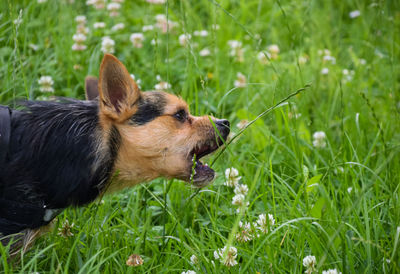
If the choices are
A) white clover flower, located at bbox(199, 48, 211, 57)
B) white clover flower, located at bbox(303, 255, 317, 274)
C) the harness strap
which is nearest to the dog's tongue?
white clover flower, located at bbox(303, 255, 317, 274)

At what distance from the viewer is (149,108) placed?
313cm

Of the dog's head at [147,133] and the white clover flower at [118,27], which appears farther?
the white clover flower at [118,27]

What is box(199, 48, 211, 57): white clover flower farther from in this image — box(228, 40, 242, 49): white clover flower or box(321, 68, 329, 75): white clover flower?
box(321, 68, 329, 75): white clover flower

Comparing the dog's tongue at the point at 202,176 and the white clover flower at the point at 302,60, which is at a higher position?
the white clover flower at the point at 302,60

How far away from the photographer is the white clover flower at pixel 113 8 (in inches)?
204

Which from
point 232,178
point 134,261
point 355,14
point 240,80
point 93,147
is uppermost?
point 355,14

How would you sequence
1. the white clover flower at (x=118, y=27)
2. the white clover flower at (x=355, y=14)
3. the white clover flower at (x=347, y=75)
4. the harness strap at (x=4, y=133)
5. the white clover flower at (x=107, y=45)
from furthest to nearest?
1. the white clover flower at (x=355, y=14)
2. the white clover flower at (x=118, y=27)
3. the white clover flower at (x=347, y=75)
4. the white clover flower at (x=107, y=45)
5. the harness strap at (x=4, y=133)

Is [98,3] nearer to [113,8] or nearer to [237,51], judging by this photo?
[113,8]

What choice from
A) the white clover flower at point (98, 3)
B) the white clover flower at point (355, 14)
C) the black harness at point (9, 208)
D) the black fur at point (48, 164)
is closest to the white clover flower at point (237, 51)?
the white clover flower at point (98, 3)

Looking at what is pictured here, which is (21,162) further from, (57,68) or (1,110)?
(57,68)

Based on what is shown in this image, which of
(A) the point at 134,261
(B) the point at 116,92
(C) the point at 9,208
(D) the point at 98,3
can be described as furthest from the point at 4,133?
(D) the point at 98,3

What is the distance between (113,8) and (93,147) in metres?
2.71

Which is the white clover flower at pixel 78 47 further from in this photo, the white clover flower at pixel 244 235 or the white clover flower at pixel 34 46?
the white clover flower at pixel 244 235

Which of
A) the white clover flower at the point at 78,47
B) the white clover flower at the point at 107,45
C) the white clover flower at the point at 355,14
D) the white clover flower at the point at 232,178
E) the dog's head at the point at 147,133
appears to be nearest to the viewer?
the dog's head at the point at 147,133
